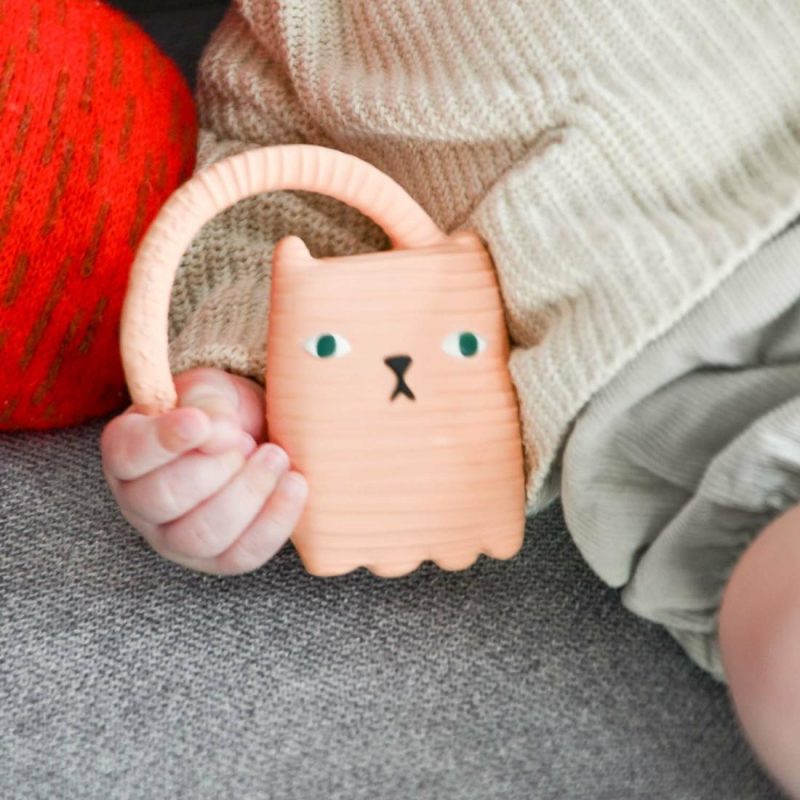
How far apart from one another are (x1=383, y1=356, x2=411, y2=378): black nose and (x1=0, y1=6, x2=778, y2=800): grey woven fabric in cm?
A: 15

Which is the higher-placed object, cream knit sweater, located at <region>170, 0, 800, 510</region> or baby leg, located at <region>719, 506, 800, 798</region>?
cream knit sweater, located at <region>170, 0, 800, 510</region>

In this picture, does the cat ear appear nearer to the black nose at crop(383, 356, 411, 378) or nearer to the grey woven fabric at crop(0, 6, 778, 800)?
the black nose at crop(383, 356, 411, 378)

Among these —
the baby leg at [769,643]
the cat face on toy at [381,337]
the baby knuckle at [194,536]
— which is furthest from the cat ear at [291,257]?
the baby leg at [769,643]

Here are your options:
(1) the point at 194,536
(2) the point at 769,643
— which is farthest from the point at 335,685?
(2) the point at 769,643

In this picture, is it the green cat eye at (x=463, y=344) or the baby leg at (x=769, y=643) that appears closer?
the baby leg at (x=769, y=643)

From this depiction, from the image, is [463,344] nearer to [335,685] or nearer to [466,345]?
[466,345]

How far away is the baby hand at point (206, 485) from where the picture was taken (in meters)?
0.48

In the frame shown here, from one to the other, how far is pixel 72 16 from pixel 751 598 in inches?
21.9

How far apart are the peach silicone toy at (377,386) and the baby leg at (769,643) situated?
0.13m

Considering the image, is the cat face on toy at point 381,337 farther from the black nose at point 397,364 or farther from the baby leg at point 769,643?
the baby leg at point 769,643

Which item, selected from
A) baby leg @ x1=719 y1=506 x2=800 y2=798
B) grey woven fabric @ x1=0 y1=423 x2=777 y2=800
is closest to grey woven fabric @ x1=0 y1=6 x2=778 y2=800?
grey woven fabric @ x1=0 y1=423 x2=777 y2=800

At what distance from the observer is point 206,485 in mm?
485

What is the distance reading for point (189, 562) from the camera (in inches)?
20.8

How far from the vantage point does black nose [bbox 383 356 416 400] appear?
50cm
